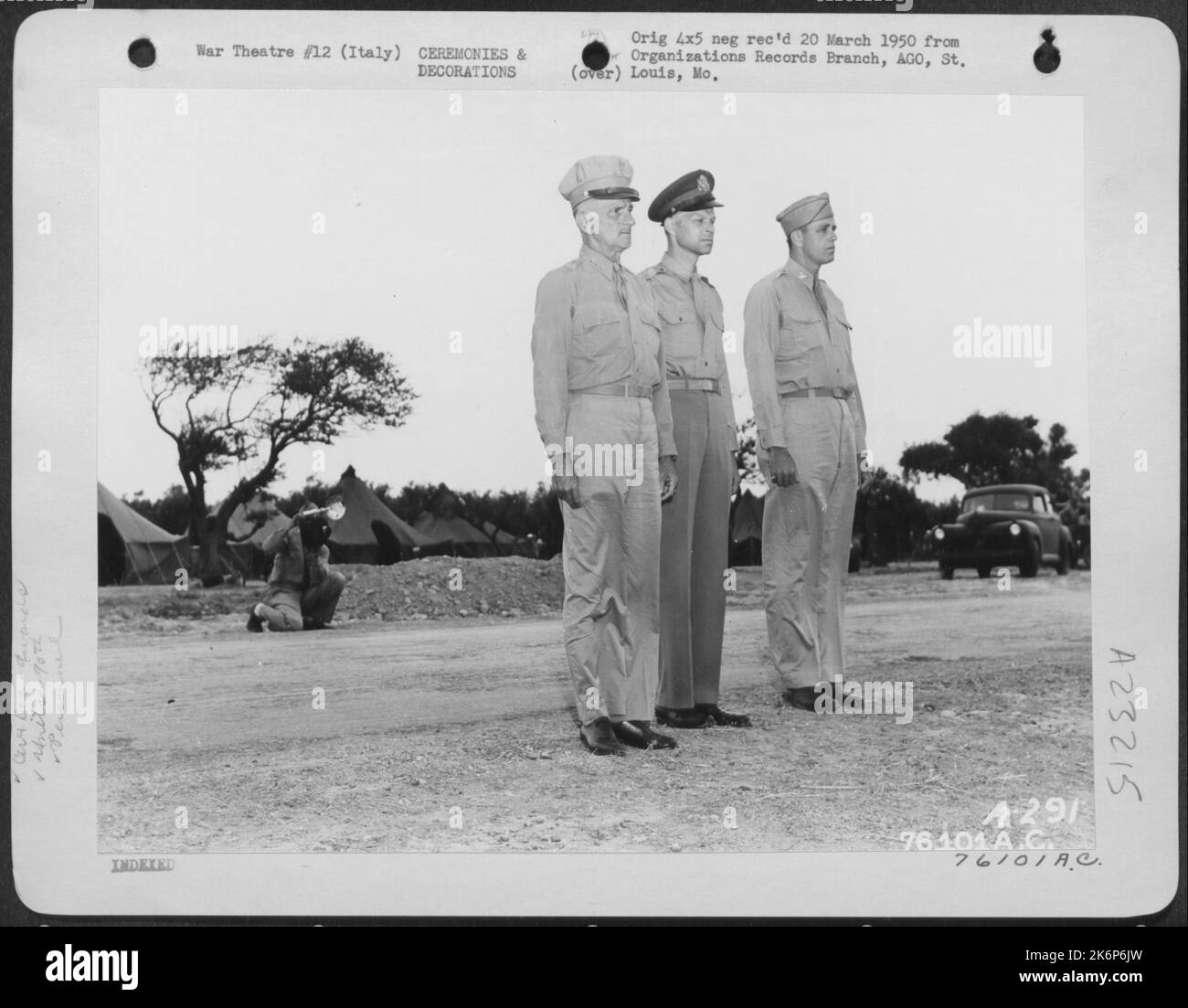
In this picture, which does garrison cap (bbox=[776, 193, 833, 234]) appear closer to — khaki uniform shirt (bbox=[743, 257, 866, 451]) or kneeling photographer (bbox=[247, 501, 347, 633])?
khaki uniform shirt (bbox=[743, 257, 866, 451])

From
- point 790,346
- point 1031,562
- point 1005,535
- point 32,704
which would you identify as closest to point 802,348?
point 790,346

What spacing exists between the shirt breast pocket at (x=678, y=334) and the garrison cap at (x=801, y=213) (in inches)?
18.2

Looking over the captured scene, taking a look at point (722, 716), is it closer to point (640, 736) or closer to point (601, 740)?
point (640, 736)

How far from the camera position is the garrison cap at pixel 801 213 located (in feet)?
14.4

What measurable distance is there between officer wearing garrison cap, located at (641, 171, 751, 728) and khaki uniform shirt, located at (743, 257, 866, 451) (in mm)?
112

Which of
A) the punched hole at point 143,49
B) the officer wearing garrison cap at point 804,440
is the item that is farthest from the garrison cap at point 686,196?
the punched hole at point 143,49

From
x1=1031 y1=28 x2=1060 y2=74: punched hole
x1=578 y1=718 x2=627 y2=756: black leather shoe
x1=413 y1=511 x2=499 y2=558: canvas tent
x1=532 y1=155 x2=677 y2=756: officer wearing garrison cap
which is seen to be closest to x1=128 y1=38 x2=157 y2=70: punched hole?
x1=532 y1=155 x2=677 y2=756: officer wearing garrison cap

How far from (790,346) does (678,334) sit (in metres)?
0.40

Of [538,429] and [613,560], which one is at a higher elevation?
[538,429]

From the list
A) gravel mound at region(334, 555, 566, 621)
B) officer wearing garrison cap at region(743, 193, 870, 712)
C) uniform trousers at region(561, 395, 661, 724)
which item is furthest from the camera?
officer wearing garrison cap at region(743, 193, 870, 712)

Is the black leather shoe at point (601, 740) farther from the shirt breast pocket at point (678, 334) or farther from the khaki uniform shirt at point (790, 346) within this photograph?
the shirt breast pocket at point (678, 334)

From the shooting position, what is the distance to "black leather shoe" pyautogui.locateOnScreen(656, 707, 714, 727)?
4.37 metres

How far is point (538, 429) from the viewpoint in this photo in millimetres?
4266

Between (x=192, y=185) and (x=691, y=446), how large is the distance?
189 centimetres
